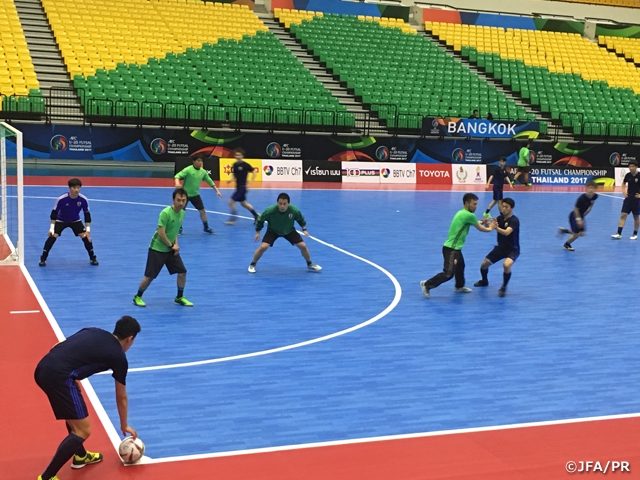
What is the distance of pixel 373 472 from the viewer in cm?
701

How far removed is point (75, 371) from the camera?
6371 millimetres

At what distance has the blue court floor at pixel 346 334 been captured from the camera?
27.6 ft

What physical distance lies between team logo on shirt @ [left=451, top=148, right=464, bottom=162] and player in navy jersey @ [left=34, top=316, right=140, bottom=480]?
90.8 feet

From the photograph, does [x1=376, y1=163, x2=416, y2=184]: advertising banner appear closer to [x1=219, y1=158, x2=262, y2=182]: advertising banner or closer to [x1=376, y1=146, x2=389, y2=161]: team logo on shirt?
[x1=376, y1=146, x2=389, y2=161]: team logo on shirt

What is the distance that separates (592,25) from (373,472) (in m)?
46.1

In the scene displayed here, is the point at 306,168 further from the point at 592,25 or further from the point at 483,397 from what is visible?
the point at 592,25

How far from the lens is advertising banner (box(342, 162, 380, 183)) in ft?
100

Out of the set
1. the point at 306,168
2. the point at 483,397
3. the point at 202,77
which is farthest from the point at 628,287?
the point at 202,77

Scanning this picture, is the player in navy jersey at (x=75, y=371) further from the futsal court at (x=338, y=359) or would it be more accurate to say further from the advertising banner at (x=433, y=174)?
the advertising banner at (x=433, y=174)

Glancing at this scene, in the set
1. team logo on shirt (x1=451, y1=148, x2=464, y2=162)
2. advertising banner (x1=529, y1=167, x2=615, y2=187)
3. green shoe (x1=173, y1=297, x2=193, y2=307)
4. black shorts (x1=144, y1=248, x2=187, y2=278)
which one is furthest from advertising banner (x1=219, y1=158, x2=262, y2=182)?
black shorts (x1=144, y1=248, x2=187, y2=278)

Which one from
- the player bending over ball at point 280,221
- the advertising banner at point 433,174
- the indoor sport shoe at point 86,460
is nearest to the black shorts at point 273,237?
the player bending over ball at point 280,221

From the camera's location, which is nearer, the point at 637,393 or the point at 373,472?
the point at 373,472

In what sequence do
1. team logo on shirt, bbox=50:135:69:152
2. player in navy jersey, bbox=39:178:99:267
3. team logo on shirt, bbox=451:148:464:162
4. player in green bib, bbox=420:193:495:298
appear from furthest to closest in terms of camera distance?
team logo on shirt, bbox=451:148:464:162 → team logo on shirt, bbox=50:135:69:152 → player in navy jersey, bbox=39:178:99:267 → player in green bib, bbox=420:193:495:298

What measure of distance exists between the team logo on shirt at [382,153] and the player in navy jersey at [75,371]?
25.7 metres
